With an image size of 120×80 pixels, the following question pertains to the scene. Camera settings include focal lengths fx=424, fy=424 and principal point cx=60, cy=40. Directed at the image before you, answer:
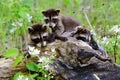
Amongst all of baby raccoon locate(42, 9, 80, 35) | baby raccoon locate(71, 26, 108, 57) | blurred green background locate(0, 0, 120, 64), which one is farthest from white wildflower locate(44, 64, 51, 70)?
baby raccoon locate(42, 9, 80, 35)

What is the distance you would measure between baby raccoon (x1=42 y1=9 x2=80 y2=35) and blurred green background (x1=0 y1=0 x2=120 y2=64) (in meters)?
0.13

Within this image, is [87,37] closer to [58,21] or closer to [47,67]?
[47,67]

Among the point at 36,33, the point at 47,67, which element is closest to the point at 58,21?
the point at 36,33

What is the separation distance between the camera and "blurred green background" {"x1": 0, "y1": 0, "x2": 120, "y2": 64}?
5781 millimetres

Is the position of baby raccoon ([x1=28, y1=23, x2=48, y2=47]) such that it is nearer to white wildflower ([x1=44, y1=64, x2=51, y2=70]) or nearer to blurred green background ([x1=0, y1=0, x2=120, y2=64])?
blurred green background ([x1=0, y1=0, x2=120, y2=64])

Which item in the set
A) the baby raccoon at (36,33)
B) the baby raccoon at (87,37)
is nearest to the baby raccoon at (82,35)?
the baby raccoon at (87,37)

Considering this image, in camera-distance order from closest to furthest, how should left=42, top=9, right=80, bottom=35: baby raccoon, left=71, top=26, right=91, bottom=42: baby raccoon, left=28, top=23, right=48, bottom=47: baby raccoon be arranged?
left=71, top=26, right=91, bottom=42: baby raccoon
left=28, top=23, right=48, bottom=47: baby raccoon
left=42, top=9, right=80, bottom=35: baby raccoon

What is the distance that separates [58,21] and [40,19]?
334 mm

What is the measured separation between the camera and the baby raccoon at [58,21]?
6945 millimetres

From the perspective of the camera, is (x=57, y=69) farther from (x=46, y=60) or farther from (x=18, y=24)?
(x=18, y=24)

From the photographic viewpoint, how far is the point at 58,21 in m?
7.15

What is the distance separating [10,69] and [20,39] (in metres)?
2.45

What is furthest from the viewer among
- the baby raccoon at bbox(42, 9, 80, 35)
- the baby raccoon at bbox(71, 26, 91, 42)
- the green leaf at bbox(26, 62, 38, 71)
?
the baby raccoon at bbox(42, 9, 80, 35)

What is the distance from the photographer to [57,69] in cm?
445
